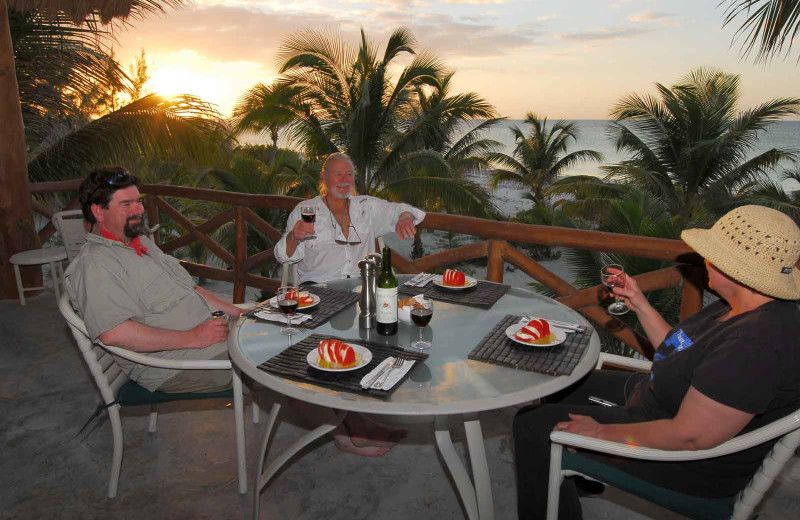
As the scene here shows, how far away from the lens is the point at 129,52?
2720cm

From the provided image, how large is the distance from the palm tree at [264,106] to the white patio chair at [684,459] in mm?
11400

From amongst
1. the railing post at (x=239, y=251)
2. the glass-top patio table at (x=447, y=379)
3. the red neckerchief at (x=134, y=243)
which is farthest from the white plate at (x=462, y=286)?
the railing post at (x=239, y=251)

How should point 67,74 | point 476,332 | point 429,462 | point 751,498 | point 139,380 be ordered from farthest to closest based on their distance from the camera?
point 67,74
point 429,462
point 139,380
point 476,332
point 751,498

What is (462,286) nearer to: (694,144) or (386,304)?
(386,304)

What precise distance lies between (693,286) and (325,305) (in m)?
1.85

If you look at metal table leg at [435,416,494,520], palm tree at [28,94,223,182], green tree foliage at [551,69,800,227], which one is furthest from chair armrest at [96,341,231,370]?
green tree foliage at [551,69,800,227]

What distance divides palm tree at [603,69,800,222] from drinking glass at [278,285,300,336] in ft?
44.5

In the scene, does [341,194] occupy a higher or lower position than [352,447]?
higher

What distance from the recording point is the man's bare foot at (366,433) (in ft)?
A: 8.50

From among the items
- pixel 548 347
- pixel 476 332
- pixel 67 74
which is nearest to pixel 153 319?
pixel 476 332

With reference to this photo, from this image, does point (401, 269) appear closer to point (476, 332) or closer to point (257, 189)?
point (476, 332)

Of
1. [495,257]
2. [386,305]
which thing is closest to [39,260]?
[495,257]

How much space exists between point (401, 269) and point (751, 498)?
7.90 ft

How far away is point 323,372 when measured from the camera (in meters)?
1.54
